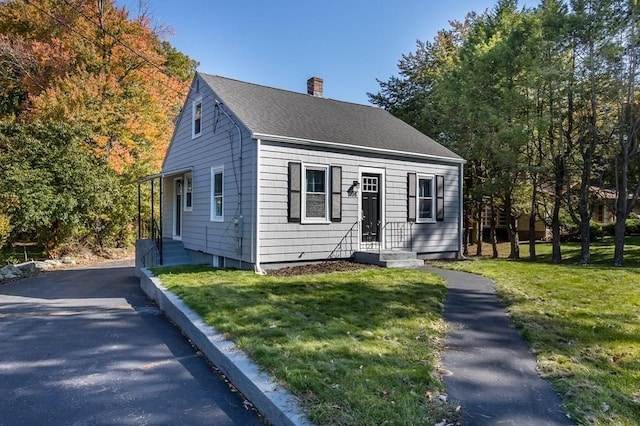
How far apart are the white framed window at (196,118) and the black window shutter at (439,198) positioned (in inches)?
295

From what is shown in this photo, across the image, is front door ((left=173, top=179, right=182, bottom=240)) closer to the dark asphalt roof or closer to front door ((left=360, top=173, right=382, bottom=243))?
the dark asphalt roof

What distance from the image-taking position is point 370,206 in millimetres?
11148

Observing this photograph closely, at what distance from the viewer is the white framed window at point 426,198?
12.2 metres

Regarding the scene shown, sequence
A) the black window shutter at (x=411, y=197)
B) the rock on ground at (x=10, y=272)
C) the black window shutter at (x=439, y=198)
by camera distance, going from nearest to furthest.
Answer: the rock on ground at (x=10, y=272), the black window shutter at (x=411, y=197), the black window shutter at (x=439, y=198)

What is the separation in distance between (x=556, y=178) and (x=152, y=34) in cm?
1857

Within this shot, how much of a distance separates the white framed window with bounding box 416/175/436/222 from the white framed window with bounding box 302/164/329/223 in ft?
11.4

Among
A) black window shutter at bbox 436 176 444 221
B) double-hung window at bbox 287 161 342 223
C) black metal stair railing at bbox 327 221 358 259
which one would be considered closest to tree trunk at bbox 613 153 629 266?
black window shutter at bbox 436 176 444 221

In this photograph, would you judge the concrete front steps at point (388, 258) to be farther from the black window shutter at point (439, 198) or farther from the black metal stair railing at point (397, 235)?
the black window shutter at point (439, 198)

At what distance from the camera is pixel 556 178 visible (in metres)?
14.5

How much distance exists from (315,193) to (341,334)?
233 inches

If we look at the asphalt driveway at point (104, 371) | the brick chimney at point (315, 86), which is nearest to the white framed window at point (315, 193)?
the asphalt driveway at point (104, 371)

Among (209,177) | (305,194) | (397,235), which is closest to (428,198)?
(397,235)

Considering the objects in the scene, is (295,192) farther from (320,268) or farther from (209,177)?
(209,177)

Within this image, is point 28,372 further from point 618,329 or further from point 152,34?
point 152,34
